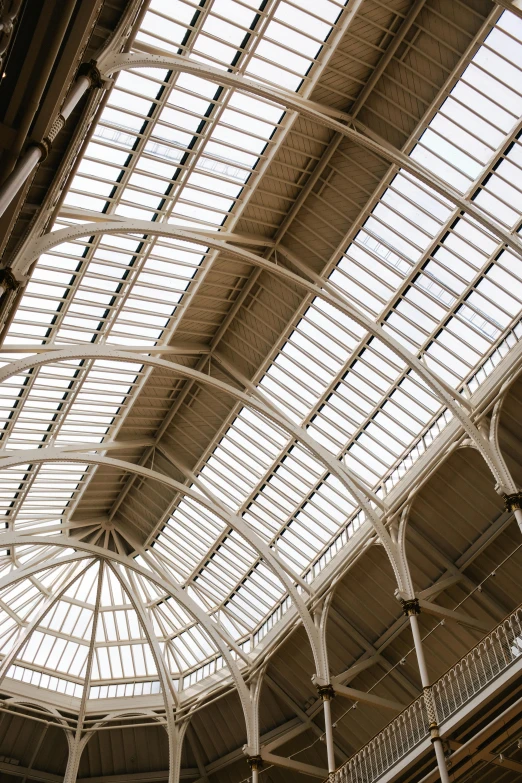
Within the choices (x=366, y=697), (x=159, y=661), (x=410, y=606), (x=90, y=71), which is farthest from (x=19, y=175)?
(x=159, y=661)

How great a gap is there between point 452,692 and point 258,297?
13.5 metres

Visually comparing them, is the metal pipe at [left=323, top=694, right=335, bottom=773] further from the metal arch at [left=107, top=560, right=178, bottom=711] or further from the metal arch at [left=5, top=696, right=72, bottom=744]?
the metal arch at [left=5, top=696, right=72, bottom=744]

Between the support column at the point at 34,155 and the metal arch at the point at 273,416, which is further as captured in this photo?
the metal arch at the point at 273,416

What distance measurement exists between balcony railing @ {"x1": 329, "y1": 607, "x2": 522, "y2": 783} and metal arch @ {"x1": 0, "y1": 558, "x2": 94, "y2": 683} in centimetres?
1440

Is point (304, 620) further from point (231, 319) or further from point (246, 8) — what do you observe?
point (246, 8)

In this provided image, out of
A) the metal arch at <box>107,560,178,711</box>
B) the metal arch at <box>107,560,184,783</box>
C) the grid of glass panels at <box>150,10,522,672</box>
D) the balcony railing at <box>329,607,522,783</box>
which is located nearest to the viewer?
the balcony railing at <box>329,607,522,783</box>

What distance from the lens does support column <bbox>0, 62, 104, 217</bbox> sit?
10.7m

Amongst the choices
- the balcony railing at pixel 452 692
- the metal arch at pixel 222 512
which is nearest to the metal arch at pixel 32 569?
the metal arch at pixel 222 512

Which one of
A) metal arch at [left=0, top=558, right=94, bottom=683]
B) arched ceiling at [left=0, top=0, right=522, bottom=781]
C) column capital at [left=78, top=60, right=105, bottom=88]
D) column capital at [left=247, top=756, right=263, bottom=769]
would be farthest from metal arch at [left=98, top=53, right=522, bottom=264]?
metal arch at [left=0, top=558, right=94, bottom=683]

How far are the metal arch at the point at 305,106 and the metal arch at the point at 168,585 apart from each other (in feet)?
61.0

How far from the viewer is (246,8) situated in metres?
18.7

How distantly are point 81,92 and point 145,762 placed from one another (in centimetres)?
3062

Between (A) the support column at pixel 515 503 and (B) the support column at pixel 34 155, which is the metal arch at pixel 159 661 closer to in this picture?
(A) the support column at pixel 515 503

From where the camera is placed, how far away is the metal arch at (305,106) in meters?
15.3
